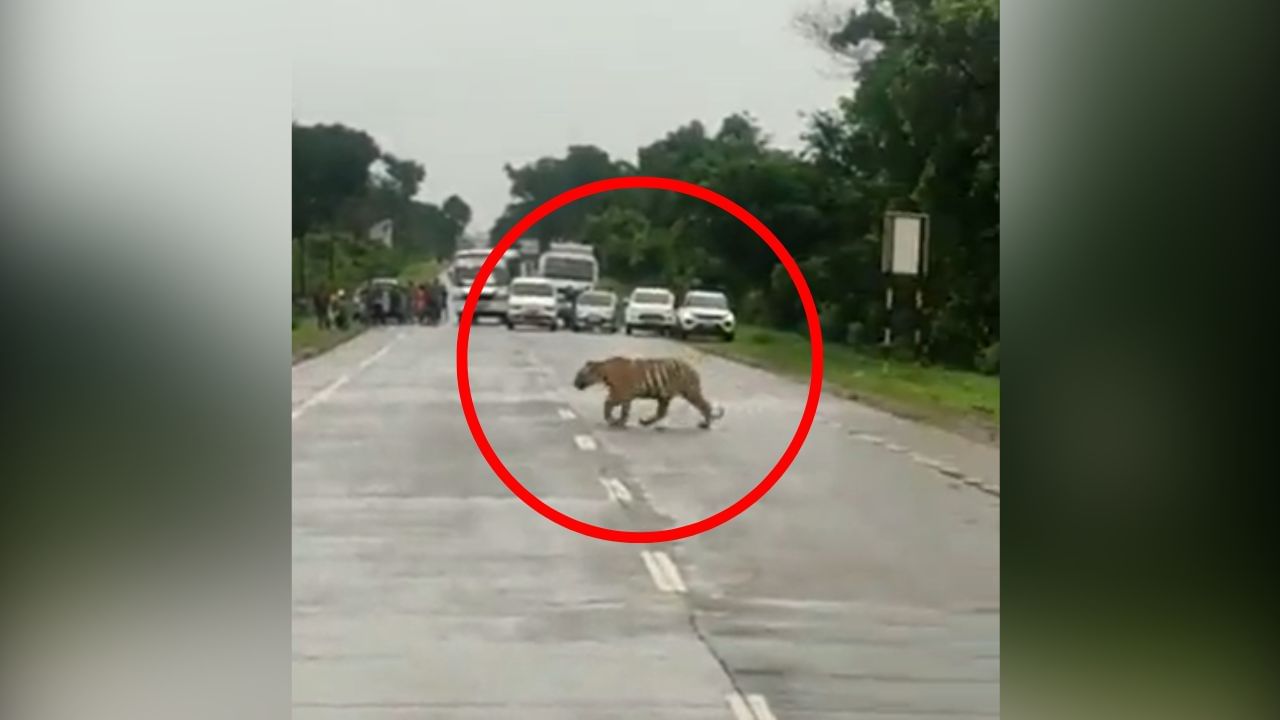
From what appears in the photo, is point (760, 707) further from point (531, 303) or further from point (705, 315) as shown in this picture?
point (531, 303)

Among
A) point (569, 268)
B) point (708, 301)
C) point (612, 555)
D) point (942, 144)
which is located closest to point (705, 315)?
point (708, 301)

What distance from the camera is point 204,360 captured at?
292cm

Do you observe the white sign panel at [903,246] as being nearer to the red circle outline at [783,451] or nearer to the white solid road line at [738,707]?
the red circle outline at [783,451]

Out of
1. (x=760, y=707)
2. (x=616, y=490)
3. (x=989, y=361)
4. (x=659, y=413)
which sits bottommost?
(x=760, y=707)

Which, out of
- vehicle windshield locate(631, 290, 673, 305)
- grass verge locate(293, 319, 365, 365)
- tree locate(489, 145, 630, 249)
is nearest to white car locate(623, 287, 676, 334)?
vehicle windshield locate(631, 290, 673, 305)

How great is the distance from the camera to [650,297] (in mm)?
3029

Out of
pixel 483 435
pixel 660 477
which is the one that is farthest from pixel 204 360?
pixel 660 477

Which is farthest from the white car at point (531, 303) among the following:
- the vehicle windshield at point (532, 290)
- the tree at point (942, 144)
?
the tree at point (942, 144)

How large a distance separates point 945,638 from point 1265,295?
3.46 feet

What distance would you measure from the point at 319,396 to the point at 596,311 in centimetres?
61

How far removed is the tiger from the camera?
3.06m

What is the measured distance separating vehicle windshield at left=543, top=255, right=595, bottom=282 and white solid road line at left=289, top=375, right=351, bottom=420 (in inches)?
18.9

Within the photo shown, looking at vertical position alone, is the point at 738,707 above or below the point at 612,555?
below

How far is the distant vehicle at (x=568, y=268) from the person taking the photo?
2.99 m
